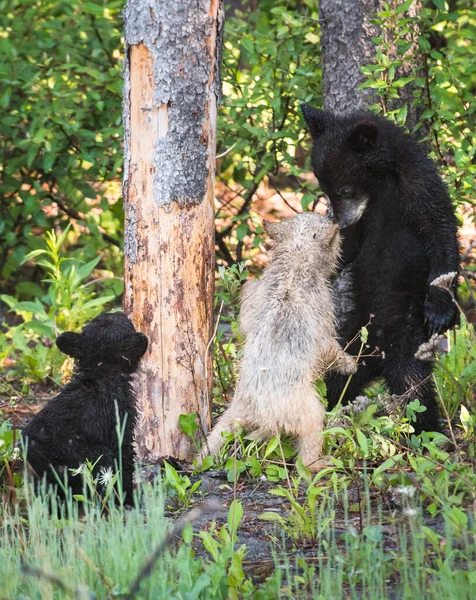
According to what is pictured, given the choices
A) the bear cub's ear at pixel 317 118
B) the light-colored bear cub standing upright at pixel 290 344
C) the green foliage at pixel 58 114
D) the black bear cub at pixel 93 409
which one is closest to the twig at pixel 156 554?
the black bear cub at pixel 93 409

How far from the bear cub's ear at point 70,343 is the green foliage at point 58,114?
11.3 ft

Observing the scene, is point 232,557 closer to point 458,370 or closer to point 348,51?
point 458,370

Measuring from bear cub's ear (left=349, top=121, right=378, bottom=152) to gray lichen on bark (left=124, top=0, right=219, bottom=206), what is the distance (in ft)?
3.04

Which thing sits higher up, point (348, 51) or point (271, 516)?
point (348, 51)

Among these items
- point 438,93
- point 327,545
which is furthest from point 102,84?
point 327,545

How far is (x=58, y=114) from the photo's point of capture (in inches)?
345

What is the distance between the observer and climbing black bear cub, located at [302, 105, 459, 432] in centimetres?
593

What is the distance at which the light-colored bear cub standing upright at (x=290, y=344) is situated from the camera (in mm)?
5449

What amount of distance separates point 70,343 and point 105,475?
928mm

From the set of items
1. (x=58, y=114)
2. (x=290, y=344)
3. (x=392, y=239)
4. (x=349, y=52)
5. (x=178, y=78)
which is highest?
(x=349, y=52)

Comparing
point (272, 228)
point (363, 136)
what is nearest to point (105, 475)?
point (272, 228)

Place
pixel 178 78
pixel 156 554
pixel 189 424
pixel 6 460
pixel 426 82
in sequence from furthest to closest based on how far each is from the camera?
pixel 426 82 → pixel 189 424 → pixel 178 78 → pixel 6 460 → pixel 156 554

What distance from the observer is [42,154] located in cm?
992

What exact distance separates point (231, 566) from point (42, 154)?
262 inches
